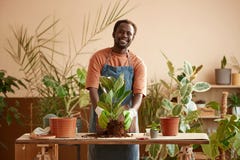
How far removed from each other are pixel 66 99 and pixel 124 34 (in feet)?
6.04

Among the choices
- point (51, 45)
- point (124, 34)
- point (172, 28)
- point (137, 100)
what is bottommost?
point (137, 100)

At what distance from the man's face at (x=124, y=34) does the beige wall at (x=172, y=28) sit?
2308 millimetres

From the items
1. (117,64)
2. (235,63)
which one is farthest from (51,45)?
(117,64)

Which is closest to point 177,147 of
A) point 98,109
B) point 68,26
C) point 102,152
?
point 102,152

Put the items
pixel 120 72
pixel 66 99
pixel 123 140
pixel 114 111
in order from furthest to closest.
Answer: pixel 66 99
pixel 120 72
pixel 114 111
pixel 123 140

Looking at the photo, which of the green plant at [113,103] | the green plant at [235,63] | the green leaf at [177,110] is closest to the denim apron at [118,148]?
the green plant at [113,103]

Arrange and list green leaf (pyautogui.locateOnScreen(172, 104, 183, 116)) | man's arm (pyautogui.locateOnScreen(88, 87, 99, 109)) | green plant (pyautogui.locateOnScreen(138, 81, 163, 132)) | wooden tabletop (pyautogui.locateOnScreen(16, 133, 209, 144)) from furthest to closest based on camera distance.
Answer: green plant (pyautogui.locateOnScreen(138, 81, 163, 132)) → green leaf (pyautogui.locateOnScreen(172, 104, 183, 116)) → man's arm (pyautogui.locateOnScreen(88, 87, 99, 109)) → wooden tabletop (pyautogui.locateOnScreen(16, 133, 209, 144))

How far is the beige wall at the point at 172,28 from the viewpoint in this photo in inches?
216

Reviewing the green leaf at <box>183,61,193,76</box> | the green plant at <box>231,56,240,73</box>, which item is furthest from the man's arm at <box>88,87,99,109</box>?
the green plant at <box>231,56,240,73</box>

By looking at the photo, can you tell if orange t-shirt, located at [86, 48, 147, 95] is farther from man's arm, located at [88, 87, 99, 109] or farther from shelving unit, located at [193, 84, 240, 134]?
shelving unit, located at [193, 84, 240, 134]

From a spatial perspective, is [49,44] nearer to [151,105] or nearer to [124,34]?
[151,105]

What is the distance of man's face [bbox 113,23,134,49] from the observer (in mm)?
3201

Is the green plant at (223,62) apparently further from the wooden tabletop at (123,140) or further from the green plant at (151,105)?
the wooden tabletop at (123,140)

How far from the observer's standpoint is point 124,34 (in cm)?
320
